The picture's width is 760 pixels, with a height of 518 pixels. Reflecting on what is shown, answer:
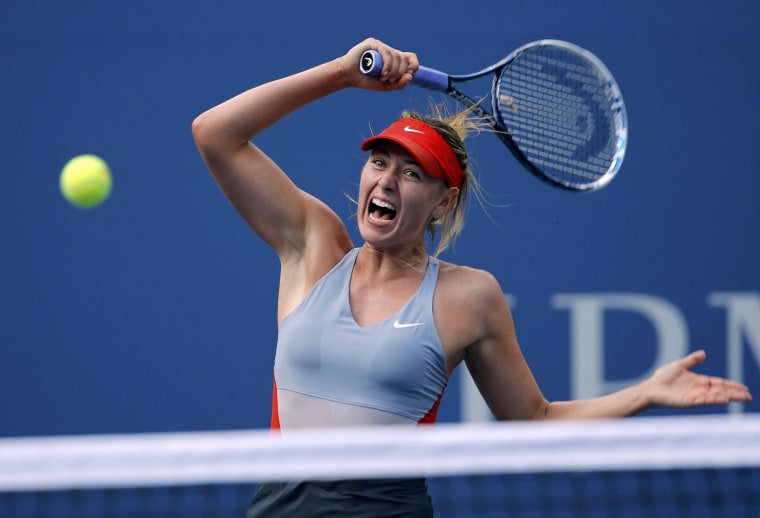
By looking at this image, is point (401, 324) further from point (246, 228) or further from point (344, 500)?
point (246, 228)

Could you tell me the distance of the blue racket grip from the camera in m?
2.41

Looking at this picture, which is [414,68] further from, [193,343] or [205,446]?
[193,343]

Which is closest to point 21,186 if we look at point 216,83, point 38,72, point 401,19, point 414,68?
point 38,72

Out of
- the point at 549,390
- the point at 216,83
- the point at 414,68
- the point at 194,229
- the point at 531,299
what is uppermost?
the point at 216,83

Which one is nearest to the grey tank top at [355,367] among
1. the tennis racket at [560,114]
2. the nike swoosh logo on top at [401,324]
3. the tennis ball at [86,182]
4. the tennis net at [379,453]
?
the nike swoosh logo on top at [401,324]

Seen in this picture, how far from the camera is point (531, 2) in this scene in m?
4.30

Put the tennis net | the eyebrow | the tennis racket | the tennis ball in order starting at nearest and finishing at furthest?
the tennis net
the eyebrow
the tennis racket
the tennis ball

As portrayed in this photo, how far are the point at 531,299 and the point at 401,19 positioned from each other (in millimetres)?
1163

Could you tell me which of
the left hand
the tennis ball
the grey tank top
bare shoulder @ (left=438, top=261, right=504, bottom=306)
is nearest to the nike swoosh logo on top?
the grey tank top

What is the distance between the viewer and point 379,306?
234 centimetres

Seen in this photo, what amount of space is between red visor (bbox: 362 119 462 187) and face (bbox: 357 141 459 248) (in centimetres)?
3

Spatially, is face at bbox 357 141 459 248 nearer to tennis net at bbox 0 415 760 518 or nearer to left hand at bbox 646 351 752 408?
tennis net at bbox 0 415 760 518

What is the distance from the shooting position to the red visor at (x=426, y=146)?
2.35m

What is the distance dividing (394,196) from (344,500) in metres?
0.63
